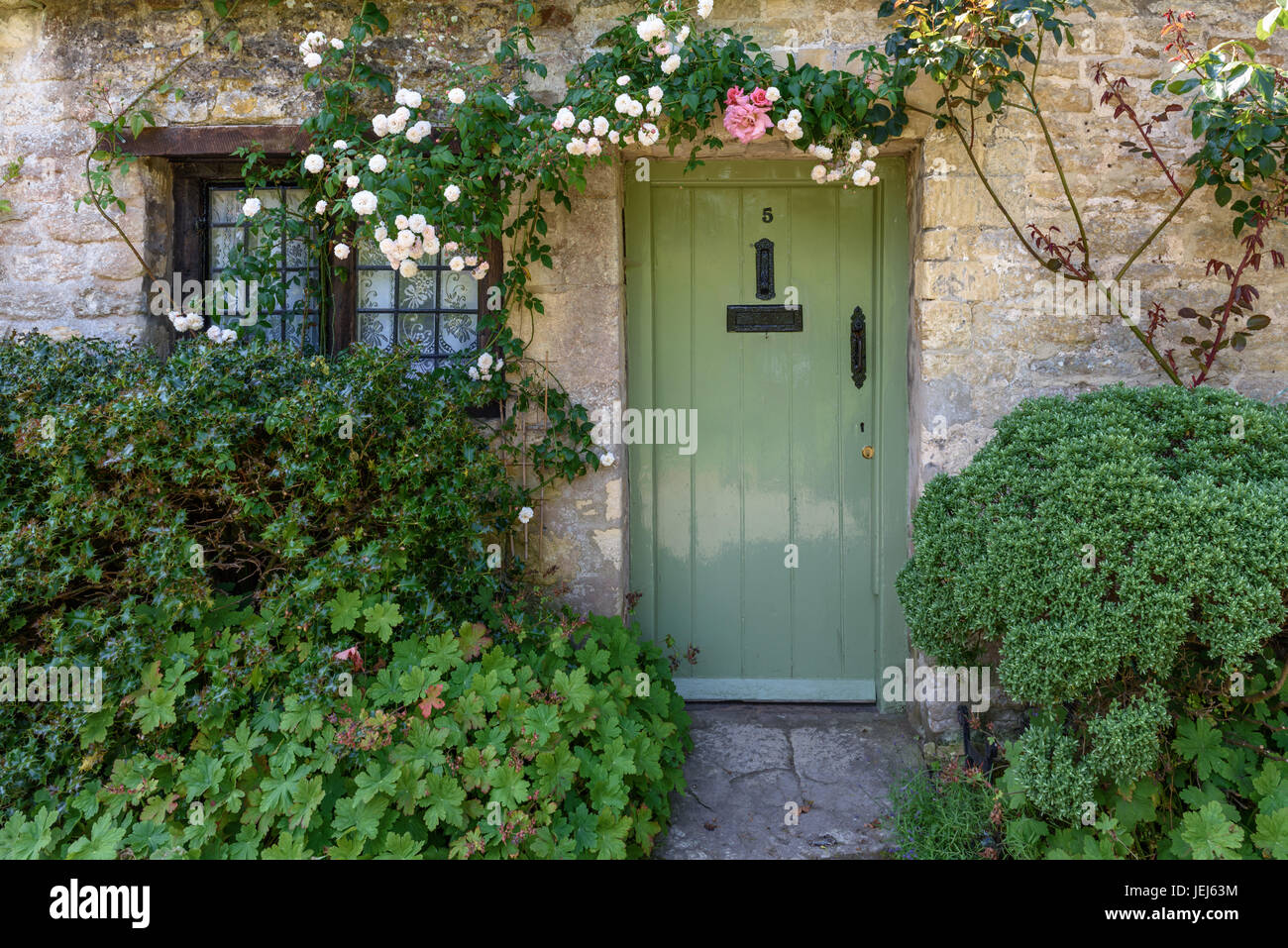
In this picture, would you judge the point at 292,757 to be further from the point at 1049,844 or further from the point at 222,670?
the point at 1049,844

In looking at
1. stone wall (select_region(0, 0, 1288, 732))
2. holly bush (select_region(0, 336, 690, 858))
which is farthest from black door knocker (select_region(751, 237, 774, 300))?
holly bush (select_region(0, 336, 690, 858))

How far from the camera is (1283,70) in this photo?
3.25 meters

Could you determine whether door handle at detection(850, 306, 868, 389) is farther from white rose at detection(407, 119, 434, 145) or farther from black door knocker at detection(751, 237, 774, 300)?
white rose at detection(407, 119, 434, 145)

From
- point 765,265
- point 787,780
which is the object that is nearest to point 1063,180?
point 765,265

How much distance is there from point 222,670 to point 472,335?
65.4 inches

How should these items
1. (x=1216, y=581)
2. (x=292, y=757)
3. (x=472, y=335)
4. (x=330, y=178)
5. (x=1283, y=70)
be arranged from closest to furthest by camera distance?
(x=1216, y=581) → (x=292, y=757) → (x=330, y=178) → (x=1283, y=70) → (x=472, y=335)

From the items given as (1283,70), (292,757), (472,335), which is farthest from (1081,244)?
(292,757)

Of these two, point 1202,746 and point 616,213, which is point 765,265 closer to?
point 616,213

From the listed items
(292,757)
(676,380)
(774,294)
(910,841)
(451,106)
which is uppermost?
(451,106)

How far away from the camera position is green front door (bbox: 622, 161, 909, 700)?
3.63 metres

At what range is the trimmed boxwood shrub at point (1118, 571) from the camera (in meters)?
2.28

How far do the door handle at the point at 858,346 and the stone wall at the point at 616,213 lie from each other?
21 centimetres

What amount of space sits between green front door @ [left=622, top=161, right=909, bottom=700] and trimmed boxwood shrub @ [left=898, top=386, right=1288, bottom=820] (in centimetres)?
88

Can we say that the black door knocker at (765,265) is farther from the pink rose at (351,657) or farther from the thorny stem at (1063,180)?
the pink rose at (351,657)
